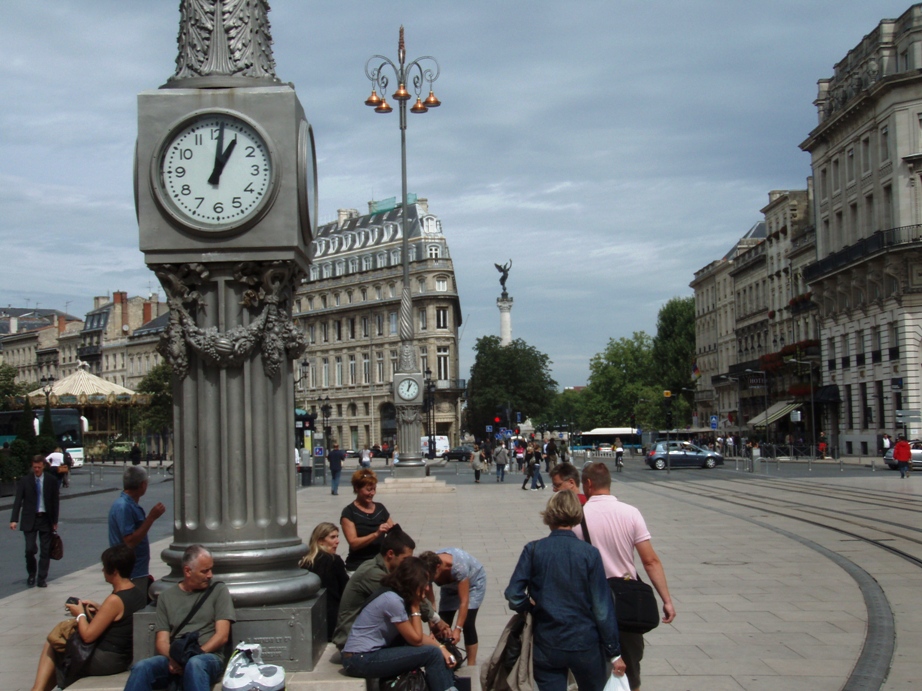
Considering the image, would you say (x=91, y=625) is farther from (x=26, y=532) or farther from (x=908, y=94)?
(x=908, y=94)

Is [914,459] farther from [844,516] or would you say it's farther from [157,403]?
[157,403]

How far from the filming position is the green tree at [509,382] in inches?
4193

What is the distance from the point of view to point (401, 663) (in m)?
6.20

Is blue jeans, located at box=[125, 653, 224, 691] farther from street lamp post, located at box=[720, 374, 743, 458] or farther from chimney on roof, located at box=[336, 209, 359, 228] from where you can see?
chimney on roof, located at box=[336, 209, 359, 228]

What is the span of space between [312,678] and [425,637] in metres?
0.67

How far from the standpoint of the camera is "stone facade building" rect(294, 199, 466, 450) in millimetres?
103188

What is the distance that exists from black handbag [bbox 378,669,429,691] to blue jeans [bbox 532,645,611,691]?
800 mm

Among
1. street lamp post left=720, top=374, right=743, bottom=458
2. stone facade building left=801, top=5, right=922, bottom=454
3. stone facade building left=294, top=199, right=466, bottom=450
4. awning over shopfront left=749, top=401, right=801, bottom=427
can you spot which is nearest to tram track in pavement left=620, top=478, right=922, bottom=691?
stone facade building left=801, top=5, right=922, bottom=454

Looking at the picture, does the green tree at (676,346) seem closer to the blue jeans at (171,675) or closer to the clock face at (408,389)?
the clock face at (408,389)

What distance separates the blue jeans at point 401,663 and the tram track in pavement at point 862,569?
3194mm

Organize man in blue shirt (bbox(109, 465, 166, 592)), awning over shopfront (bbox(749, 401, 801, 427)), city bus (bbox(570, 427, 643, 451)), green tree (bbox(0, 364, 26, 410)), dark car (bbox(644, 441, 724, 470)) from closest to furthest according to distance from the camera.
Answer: man in blue shirt (bbox(109, 465, 166, 592)), dark car (bbox(644, 441, 724, 470)), awning over shopfront (bbox(749, 401, 801, 427)), city bus (bbox(570, 427, 643, 451)), green tree (bbox(0, 364, 26, 410))

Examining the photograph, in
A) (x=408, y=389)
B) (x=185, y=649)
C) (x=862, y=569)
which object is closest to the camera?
(x=185, y=649)

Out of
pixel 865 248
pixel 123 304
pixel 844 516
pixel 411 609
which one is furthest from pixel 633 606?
pixel 123 304

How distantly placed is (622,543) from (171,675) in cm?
252
